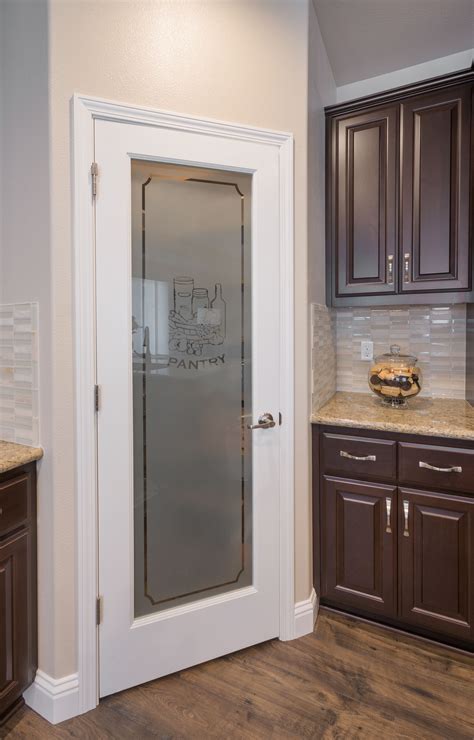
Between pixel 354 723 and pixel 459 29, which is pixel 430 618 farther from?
pixel 459 29

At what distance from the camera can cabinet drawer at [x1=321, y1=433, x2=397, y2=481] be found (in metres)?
2.04

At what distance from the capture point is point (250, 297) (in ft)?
6.44

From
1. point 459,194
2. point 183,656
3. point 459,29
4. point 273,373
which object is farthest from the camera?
point 459,29

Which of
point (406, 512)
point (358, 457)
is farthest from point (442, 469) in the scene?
point (358, 457)

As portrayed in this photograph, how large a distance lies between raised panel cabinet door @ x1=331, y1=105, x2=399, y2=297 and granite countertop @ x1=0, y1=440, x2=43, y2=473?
1.70 m

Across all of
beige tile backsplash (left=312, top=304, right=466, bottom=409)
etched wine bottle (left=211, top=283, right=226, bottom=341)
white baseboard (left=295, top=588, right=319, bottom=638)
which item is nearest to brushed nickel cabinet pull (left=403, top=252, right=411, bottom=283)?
beige tile backsplash (left=312, top=304, right=466, bottom=409)

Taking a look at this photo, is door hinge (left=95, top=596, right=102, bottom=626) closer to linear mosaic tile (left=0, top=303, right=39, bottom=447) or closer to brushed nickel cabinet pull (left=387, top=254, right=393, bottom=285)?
linear mosaic tile (left=0, top=303, right=39, bottom=447)

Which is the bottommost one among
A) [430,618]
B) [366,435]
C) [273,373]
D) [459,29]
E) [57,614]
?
[430,618]

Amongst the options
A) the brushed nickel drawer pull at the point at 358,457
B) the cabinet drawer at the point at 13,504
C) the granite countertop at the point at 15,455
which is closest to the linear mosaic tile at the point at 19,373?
the granite countertop at the point at 15,455

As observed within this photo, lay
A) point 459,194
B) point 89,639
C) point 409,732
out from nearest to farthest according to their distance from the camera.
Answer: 1. point 409,732
2. point 89,639
3. point 459,194

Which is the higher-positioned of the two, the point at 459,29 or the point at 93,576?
the point at 459,29

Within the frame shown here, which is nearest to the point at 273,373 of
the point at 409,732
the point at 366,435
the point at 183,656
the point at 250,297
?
the point at 250,297

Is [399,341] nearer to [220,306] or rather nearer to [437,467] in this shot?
[437,467]

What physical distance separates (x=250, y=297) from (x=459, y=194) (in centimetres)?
117
